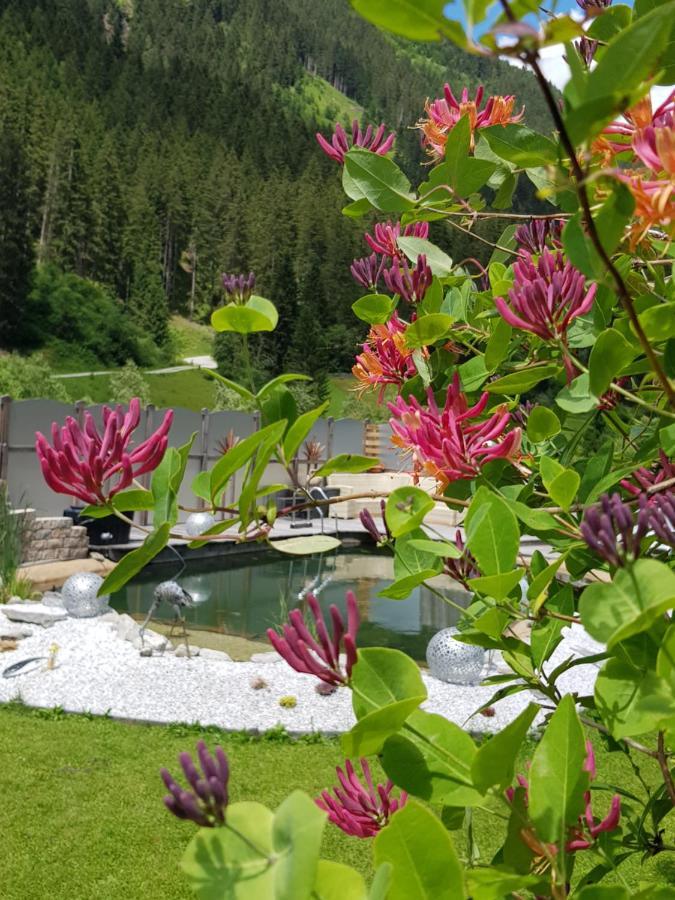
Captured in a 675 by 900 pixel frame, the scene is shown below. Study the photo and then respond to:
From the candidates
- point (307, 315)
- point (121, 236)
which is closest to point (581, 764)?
point (307, 315)

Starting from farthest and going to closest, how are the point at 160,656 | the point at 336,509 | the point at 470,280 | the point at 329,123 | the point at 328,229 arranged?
1. the point at 329,123
2. the point at 328,229
3. the point at 336,509
4. the point at 160,656
5. the point at 470,280

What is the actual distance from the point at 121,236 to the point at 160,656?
159 feet

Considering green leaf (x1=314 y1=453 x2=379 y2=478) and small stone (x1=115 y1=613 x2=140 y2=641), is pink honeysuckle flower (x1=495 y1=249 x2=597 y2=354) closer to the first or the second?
green leaf (x1=314 y1=453 x2=379 y2=478)

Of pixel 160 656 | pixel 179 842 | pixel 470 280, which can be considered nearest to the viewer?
pixel 470 280

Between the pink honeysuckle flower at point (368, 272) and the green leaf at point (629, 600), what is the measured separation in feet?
2.20

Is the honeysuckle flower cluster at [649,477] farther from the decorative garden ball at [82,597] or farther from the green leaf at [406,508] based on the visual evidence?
the decorative garden ball at [82,597]

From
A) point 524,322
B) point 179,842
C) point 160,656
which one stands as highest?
point 524,322

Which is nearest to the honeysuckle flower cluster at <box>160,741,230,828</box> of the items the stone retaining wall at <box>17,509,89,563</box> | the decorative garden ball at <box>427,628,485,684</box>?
the decorative garden ball at <box>427,628,485,684</box>

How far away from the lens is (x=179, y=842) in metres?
3.25

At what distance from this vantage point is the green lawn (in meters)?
2.93

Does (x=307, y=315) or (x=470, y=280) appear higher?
(x=470, y=280)

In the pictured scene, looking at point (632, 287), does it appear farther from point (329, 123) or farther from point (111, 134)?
point (329, 123)

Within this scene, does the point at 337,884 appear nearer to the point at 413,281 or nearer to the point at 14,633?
the point at 413,281

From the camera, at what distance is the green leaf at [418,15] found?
15.5 inches
